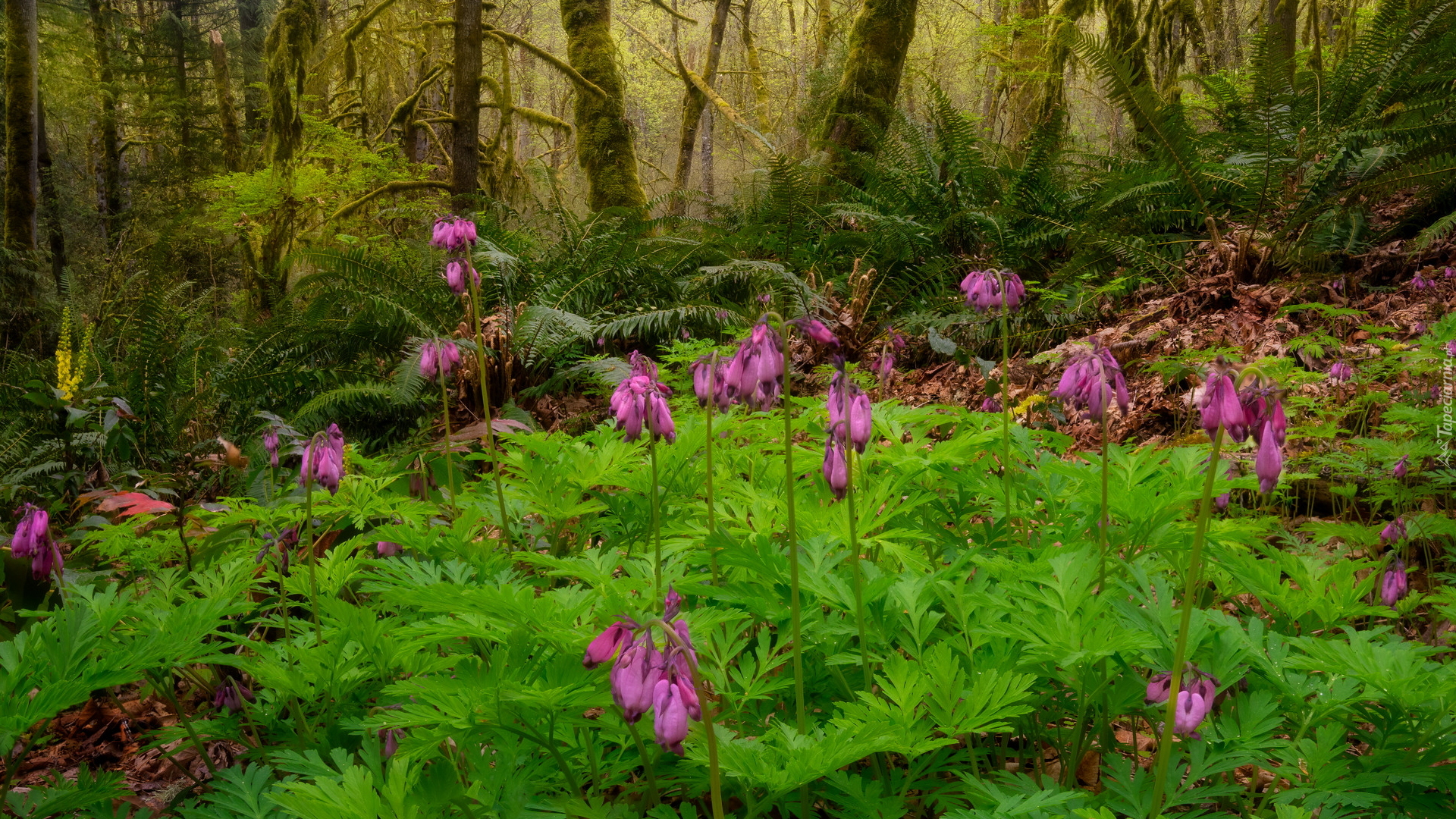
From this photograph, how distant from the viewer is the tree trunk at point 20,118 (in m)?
8.00

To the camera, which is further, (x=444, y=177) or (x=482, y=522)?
(x=444, y=177)

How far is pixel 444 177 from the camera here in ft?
46.6

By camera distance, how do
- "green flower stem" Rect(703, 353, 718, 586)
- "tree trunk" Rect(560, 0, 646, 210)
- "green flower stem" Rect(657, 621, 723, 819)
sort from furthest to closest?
"tree trunk" Rect(560, 0, 646, 210), "green flower stem" Rect(703, 353, 718, 586), "green flower stem" Rect(657, 621, 723, 819)

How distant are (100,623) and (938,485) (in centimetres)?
193

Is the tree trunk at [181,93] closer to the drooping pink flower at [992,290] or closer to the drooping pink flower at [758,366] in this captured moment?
the drooping pink flower at [992,290]

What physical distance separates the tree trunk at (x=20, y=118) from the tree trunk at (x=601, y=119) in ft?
18.4

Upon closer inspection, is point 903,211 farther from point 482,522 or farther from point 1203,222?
point 482,522

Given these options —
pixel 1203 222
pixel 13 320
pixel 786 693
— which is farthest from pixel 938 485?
pixel 13 320

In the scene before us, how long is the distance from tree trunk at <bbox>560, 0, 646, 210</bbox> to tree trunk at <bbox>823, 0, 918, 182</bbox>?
2365 millimetres

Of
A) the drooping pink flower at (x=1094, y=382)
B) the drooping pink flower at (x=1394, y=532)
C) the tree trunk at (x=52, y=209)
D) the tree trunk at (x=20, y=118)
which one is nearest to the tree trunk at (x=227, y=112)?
the tree trunk at (x=52, y=209)

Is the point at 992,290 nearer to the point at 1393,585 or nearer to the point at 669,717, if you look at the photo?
the point at 1393,585

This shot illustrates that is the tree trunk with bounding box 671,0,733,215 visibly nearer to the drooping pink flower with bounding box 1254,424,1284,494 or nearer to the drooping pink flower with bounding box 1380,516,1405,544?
the drooping pink flower with bounding box 1380,516,1405,544

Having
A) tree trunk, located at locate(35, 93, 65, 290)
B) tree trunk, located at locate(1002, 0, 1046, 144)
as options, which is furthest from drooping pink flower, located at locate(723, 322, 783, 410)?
tree trunk, located at locate(35, 93, 65, 290)

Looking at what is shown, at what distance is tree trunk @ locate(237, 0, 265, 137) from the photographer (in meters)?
16.6
